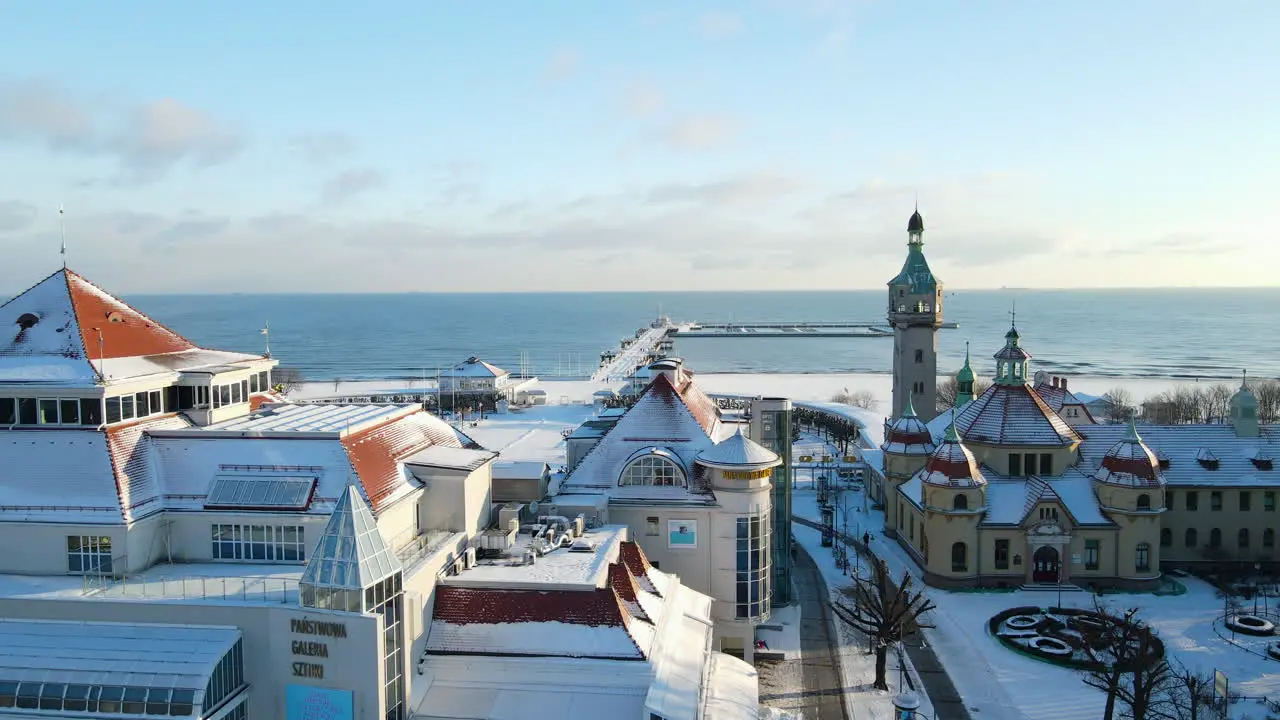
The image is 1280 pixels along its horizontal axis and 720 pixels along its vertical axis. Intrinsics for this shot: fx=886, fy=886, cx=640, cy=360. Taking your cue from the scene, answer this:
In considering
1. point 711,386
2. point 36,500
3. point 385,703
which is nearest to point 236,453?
point 36,500

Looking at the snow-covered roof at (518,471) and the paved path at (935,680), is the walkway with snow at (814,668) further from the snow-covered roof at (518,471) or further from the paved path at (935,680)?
the snow-covered roof at (518,471)

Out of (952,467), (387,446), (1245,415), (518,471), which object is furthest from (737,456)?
(1245,415)

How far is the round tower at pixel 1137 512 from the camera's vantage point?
135 feet

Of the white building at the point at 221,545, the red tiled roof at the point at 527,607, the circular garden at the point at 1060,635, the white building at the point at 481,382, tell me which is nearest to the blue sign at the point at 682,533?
the white building at the point at 221,545

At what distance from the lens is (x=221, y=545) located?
26266 millimetres

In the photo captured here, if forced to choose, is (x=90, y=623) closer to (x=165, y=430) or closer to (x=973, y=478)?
(x=165, y=430)

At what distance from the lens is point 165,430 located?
27.9 metres

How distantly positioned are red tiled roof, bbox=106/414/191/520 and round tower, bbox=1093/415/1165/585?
3991cm

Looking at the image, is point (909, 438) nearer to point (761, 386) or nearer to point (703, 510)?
point (703, 510)

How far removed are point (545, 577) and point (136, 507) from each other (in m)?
11.9

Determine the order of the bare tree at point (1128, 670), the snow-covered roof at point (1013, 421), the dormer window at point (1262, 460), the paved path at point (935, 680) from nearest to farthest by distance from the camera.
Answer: the bare tree at point (1128, 670) → the paved path at point (935, 680) → the snow-covered roof at point (1013, 421) → the dormer window at point (1262, 460)

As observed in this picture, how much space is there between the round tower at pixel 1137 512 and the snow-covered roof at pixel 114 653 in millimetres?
37867

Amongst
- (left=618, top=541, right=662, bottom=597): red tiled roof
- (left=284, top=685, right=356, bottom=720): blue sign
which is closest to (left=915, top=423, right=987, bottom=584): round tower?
(left=618, top=541, right=662, bottom=597): red tiled roof

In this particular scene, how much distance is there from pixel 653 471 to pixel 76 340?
791 inches
